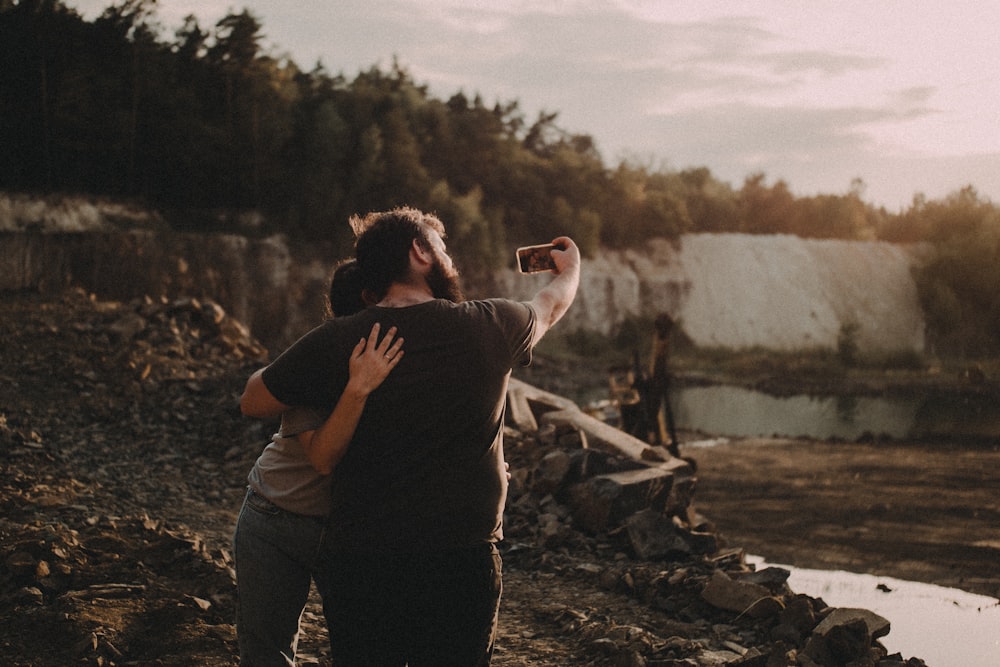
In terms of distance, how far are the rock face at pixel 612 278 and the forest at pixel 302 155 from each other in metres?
0.99

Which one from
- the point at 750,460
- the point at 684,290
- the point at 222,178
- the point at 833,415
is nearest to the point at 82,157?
the point at 222,178

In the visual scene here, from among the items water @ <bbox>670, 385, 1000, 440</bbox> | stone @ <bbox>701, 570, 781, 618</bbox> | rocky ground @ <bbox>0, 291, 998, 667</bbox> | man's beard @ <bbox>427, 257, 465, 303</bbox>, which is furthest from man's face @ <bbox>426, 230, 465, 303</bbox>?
water @ <bbox>670, 385, 1000, 440</bbox>

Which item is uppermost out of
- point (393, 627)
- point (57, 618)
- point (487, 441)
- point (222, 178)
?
point (222, 178)

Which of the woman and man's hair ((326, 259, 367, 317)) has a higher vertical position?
man's hair ((326, 259, 367, 317))

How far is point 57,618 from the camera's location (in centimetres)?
458

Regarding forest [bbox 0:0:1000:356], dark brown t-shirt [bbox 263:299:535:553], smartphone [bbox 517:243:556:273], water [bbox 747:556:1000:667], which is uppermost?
forest [bbox 0:0:1000:356]

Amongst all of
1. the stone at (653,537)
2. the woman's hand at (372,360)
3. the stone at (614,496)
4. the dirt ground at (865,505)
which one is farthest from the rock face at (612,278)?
the woman's hand at (372,360)

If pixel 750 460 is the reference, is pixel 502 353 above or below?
above

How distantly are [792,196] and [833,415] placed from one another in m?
37.8

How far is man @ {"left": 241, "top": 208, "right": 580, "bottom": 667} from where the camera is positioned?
2.38 m

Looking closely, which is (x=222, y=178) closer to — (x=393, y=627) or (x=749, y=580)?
(x=749, y=580)

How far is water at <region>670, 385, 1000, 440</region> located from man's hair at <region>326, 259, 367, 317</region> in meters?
19.1

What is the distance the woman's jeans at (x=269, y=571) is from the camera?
8.94ft

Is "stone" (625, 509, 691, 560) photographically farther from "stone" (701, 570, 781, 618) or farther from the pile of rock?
"stone" (701, 570, 781, 618)
